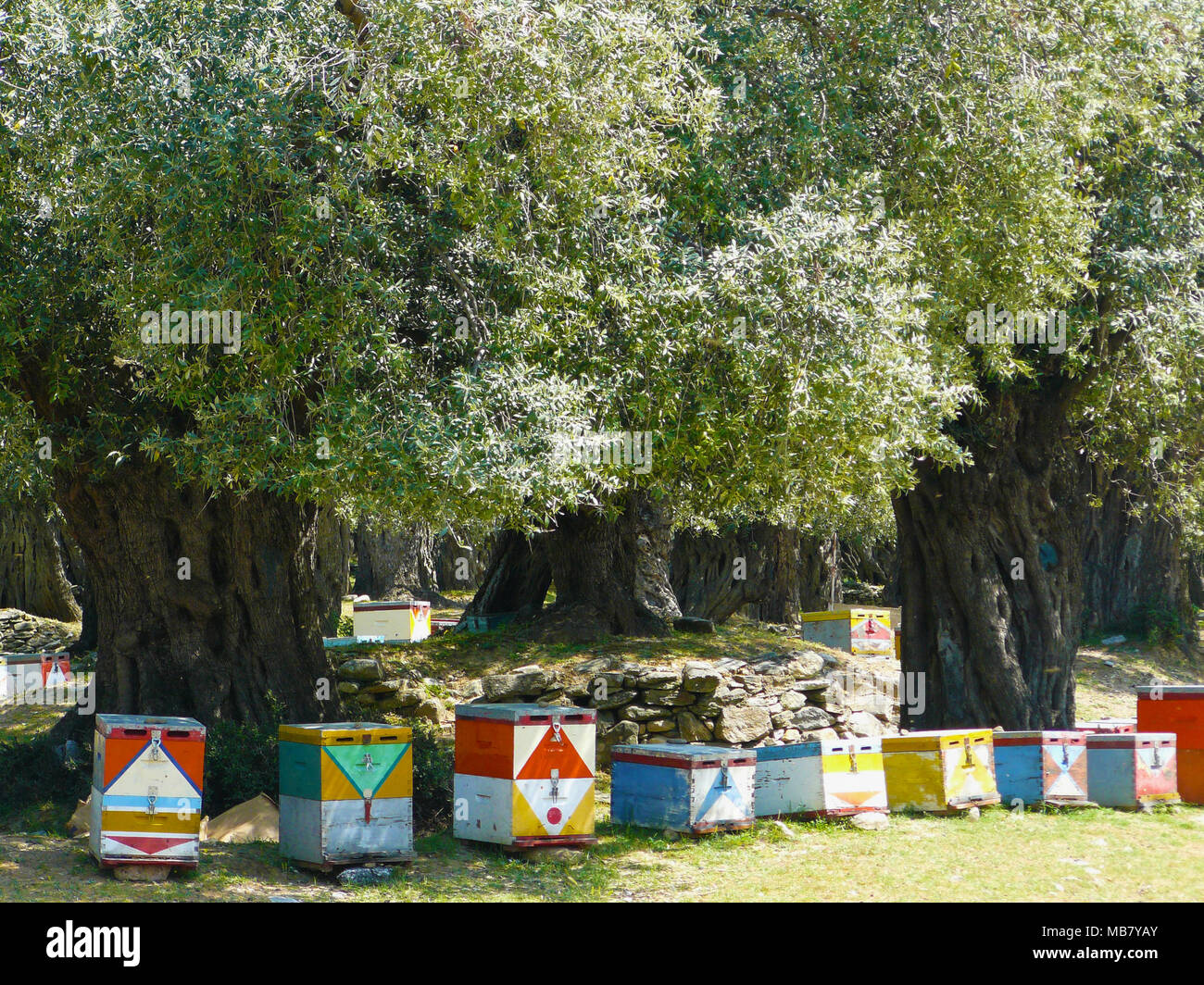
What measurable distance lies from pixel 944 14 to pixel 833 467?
13.9ft

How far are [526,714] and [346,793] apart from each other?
1.39m

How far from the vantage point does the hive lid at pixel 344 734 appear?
8.38m

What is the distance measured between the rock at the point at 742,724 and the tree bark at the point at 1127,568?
12.7 metres

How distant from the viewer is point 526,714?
9.02 meters

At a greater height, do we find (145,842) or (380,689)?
(380,689)

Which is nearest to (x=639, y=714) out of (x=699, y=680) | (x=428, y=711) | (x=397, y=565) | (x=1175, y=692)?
(x=699, y=680)

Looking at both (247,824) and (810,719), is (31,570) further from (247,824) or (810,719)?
(810,719)

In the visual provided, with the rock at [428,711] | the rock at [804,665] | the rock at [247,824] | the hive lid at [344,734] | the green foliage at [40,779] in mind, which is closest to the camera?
the hive lid at [344,734]

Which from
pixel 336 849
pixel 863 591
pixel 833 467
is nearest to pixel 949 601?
pixel 833 467

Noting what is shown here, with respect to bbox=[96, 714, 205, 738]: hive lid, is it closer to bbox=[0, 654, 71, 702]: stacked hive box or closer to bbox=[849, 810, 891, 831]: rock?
bbox=[849, 810, 891, 831]: rock

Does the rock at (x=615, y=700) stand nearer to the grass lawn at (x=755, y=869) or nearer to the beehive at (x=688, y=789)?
the grass lawn at (x=755, y=869)

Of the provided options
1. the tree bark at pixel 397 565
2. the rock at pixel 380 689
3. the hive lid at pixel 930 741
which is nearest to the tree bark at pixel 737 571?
the tree bark at pixel 397 565

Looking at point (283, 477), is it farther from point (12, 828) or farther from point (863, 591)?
point (863, 591)

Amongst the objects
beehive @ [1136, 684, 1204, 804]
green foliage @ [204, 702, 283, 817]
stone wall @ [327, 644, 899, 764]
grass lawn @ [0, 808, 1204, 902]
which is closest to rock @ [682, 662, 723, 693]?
stone wall @ [327, 644, 899, 764]
